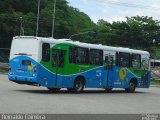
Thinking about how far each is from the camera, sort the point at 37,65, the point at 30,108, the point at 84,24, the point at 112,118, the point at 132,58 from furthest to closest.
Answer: the point at 84,24 → the point at 132,58 → the point at 37,65 → the point at 30,108 → the point at 112,118

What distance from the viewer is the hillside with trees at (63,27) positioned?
252 feet

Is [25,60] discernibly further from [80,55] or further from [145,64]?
[145,64]

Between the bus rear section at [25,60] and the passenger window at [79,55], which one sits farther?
the passenger window at [79,55]

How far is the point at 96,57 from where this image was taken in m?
28.3

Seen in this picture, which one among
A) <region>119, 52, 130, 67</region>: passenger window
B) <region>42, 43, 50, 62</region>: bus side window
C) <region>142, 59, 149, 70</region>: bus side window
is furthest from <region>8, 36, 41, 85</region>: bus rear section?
<region>142, 59, 149, 70</region>: bus side window

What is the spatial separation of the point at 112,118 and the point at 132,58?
1668cm

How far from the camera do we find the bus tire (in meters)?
26.6

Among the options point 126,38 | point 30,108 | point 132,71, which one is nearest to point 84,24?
point 126,38

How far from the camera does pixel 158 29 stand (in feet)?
251

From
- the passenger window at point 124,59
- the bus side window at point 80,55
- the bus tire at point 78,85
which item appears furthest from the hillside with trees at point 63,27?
the bus tire at point 78,85

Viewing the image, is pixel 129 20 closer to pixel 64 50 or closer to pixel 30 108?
pixel 64 50

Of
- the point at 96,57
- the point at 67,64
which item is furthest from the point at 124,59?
the point at 67,64

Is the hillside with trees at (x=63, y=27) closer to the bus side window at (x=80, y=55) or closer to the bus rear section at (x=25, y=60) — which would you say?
the bus side window at (x=80, y=55)

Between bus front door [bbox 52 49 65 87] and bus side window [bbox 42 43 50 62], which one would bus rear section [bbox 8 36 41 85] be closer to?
bus side window [bbox 42 43 50 62]
